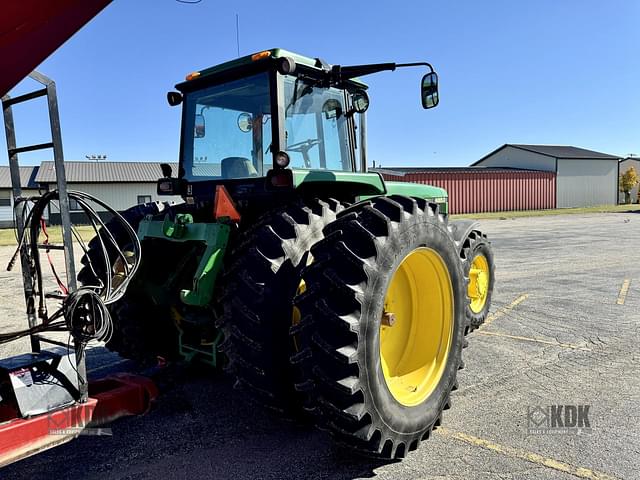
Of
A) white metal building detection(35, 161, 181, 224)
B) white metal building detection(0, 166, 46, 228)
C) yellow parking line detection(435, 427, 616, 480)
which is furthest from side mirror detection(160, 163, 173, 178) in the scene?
white metal building detection(35, 161, 181, 224)

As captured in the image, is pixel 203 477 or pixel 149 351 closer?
pixel 203 477

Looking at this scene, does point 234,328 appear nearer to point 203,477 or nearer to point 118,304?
point 203,477

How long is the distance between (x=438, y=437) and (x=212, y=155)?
286 centimetres

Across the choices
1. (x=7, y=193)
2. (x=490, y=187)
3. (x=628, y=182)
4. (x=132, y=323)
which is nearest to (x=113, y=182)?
(x=7, y=193)

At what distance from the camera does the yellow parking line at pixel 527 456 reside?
122 inches

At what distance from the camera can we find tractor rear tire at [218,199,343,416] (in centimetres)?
310

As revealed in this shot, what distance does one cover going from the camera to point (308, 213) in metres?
3.35

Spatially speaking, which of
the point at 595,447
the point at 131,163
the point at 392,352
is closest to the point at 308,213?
the point at 392,352

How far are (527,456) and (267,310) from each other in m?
1.94

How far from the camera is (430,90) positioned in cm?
450

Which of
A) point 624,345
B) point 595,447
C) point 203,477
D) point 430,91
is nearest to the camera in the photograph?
point 203,477

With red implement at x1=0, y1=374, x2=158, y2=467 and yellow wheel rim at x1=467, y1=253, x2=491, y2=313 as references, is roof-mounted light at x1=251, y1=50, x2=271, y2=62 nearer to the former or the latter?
red implement at x1=0, y1=374, x2=158, y2=467

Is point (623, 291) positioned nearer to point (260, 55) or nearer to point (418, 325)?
point (418, 325)

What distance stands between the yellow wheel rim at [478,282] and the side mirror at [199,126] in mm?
3466
